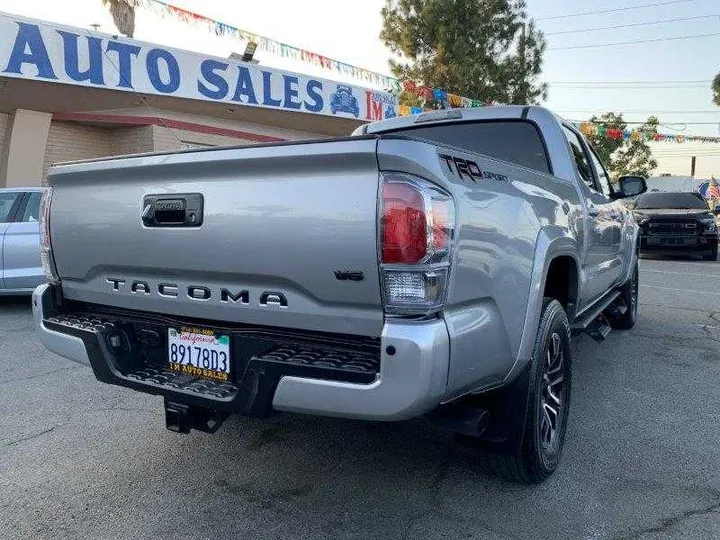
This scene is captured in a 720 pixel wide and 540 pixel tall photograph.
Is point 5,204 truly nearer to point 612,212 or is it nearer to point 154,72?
point 154,72

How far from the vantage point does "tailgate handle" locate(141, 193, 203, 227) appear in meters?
2.63

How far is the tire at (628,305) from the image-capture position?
20.9 ft

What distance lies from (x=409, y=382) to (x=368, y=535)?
0.90 metres

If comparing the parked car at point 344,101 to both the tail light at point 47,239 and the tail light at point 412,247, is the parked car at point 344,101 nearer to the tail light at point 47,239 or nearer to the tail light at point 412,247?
the tail light at point 47,239

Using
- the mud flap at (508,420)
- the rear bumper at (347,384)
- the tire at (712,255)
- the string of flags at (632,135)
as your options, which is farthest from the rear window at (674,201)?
the rear bumper at (347,384)

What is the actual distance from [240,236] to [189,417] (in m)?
0.90

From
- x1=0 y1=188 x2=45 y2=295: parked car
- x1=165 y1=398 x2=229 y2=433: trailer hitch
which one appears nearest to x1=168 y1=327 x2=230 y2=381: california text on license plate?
x1=165 y1=398 x2=229 y2=433: trailer hitch

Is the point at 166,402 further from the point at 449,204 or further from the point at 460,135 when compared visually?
the point at 460,135

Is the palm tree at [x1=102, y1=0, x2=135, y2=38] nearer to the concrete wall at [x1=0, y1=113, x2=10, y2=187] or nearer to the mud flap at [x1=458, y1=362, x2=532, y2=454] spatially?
the concrete wall at [x1=0, y1=113, x2=10, y2=187]

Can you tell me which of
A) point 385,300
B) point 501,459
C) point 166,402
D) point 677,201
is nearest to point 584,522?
point 501,459

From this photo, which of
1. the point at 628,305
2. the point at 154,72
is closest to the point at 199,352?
the point at 628,305

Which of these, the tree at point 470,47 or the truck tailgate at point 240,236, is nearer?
the truck tailgate at point 240,236

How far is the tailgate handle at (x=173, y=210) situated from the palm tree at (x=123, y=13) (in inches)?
494

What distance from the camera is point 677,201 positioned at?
1552cm
